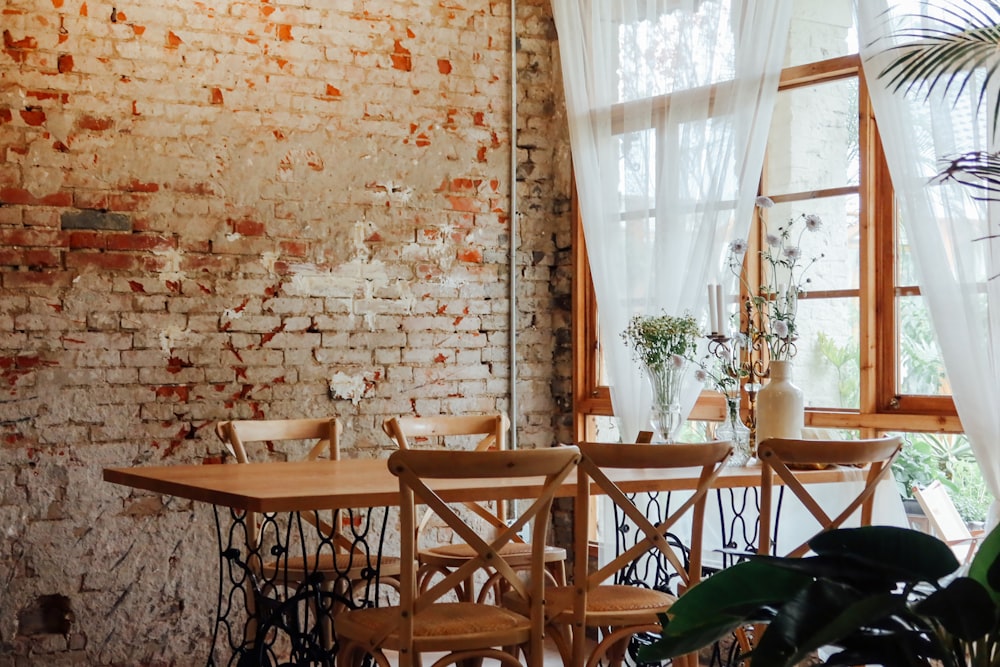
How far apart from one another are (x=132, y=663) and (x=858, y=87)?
12.0ft

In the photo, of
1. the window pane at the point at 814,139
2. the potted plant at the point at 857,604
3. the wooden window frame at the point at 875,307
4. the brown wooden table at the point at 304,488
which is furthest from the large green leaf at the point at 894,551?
the window pane at the point at 814,139

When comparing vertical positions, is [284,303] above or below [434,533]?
above

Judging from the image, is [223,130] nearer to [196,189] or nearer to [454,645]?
[196,189]

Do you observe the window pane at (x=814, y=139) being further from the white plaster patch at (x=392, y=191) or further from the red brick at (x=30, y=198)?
the red brick at (x=30, y=198)

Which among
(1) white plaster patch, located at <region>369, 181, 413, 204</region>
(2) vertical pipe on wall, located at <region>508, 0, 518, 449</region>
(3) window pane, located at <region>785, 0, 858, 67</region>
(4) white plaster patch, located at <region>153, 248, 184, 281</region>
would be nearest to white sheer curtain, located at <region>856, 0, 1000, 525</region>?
(3) window pane, located at <region>785, 0, 858, 67</region>

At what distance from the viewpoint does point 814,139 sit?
15.5 ft

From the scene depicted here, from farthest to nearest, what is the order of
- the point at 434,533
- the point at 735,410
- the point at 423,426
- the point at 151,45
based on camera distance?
the point at 434,533 → the point at 151,45 → the point at 423,426 → the point at 735,410

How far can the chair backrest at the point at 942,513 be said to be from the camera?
412 cm

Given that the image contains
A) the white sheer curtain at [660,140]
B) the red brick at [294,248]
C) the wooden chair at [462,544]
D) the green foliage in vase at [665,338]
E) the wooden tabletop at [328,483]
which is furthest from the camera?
the red brick at [294,248]

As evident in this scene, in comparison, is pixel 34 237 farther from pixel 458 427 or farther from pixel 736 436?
pixel 736 436

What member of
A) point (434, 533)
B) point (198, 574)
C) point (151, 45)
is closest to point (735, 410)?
point (434, 533)

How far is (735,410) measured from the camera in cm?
399

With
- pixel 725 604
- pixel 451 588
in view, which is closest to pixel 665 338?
pixel 451 588

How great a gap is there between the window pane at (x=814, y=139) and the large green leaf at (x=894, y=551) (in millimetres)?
3167
